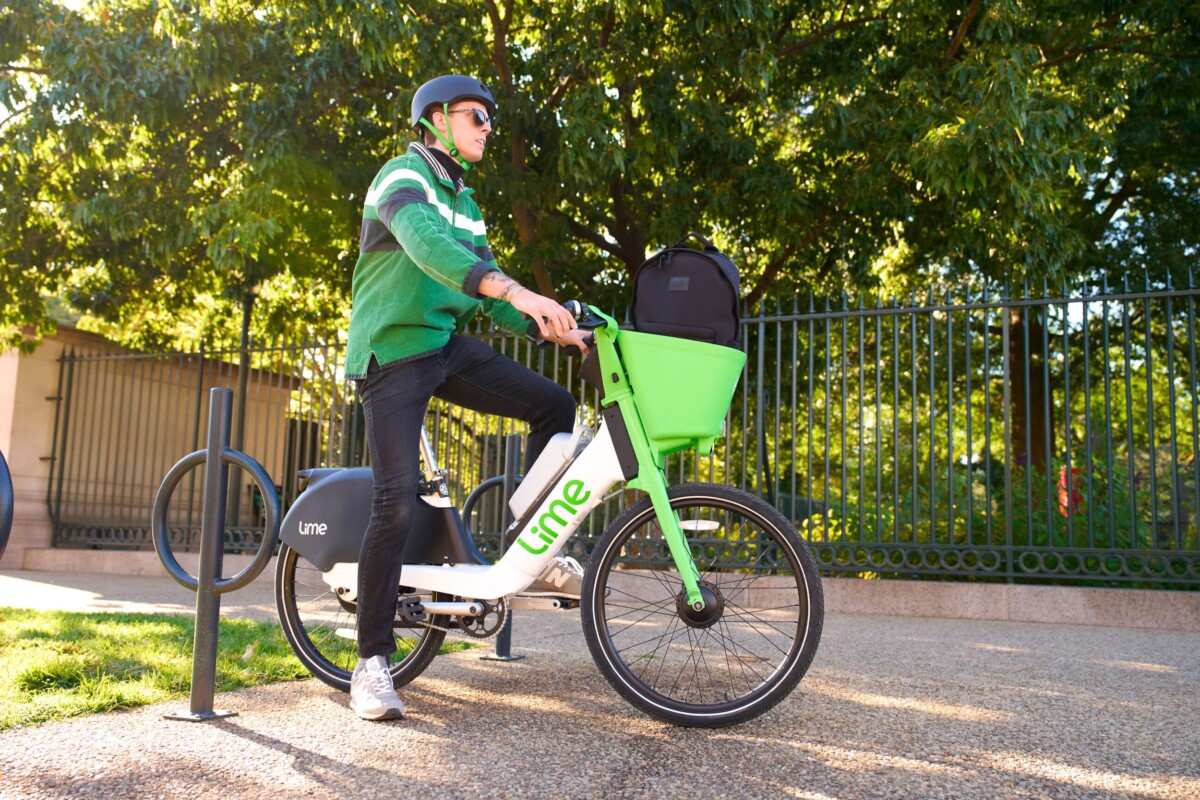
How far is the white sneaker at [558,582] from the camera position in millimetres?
3270

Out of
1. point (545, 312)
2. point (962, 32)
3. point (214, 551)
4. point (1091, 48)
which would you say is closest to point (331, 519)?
point (214, 551)

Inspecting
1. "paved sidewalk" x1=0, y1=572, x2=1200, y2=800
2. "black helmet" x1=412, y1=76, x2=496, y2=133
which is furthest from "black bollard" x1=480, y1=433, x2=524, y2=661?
"black helmet" x1=412, y1=76, x2=496, y2=133

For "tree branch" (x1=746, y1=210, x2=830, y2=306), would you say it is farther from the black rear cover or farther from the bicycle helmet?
the black rear cover

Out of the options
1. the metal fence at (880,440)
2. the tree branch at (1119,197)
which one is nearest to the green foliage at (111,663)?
the metal fence at (880,440)

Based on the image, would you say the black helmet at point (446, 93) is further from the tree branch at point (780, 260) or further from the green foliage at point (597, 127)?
the tree branch at point (780, 260)

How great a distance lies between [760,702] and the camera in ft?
9.29

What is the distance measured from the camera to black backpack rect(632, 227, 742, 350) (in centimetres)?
300

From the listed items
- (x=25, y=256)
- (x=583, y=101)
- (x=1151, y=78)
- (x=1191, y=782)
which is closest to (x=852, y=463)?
(x=1151, y=78)

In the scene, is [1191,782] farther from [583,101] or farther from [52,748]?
[583,101]

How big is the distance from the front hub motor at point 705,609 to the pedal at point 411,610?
0.86 metres

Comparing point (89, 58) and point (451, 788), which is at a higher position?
point (89, 58)

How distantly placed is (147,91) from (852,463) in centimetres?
979

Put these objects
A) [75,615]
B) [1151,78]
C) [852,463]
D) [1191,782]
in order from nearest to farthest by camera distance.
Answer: [1191,782] → [75,615] → [1151,78] → [852,463]

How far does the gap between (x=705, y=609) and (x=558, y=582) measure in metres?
0.54
